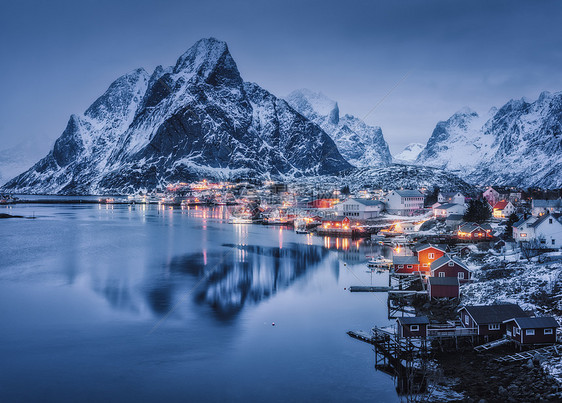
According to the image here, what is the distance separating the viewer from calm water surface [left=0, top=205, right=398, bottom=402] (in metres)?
17.4

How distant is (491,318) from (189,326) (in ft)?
46.7

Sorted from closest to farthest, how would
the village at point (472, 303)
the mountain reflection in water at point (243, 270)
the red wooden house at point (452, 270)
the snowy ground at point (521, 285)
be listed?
the village at point (472, 303) < the snowy ground at point (521, 285) < the red wooden house at point (452, 270) < the mountain reflection in water at point (243, 270)

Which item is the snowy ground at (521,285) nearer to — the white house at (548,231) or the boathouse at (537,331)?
the boathouse at (537,331)

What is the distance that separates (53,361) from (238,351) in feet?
25.1

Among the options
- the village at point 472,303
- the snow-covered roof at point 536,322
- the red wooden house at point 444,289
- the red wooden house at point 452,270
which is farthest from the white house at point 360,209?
the snow-covered roof at point 536,322

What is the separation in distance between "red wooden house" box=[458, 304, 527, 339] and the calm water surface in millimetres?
4533

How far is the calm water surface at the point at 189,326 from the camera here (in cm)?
1739

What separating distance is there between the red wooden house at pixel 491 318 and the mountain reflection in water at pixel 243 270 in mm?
12557

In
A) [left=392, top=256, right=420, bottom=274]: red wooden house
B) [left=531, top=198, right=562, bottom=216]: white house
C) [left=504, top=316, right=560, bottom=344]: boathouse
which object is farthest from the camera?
[left=531, top=198, right=562, bottom=216]: white house

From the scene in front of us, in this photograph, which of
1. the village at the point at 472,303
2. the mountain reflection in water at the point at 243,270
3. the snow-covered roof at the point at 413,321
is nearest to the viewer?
the village at the point at 472,303

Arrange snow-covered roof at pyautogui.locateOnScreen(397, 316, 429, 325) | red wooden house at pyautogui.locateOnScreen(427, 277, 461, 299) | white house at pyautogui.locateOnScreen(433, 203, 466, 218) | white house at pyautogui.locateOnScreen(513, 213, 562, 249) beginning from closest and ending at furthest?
snow-covered roof at pyautogui.locateOnScreen(397, 316, 429, 325), red wooden house at pyautogui.locateOnScreen(427, 277, 461, 299), white house at pyautogui.locateOnScreen(513, 213, 562, 249), white house at pyautogui.locateOnScreen(433, 203, 466, 218)

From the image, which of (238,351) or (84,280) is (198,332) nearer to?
(238,351)

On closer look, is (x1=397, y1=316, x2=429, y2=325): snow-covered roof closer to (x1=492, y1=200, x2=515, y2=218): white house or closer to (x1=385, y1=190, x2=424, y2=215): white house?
(x1=492, y1=200, x2=515, y2=218): white house

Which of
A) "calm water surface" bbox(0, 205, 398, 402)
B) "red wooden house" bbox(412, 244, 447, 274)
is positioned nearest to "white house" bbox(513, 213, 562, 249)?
"red wooden house" bbox(412, 244, 447, 274)
